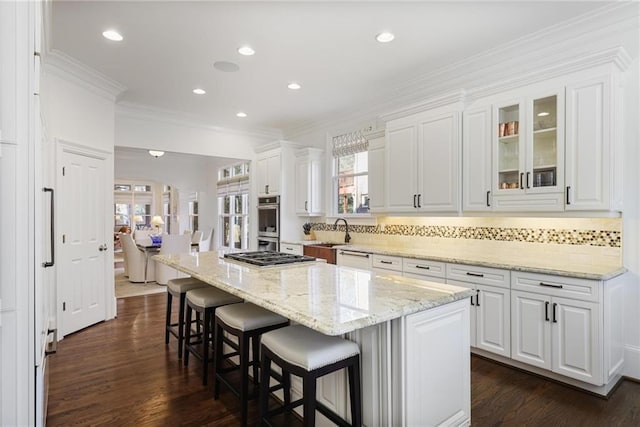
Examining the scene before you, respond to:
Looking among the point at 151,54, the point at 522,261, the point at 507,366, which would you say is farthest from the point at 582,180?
the point at 151,54

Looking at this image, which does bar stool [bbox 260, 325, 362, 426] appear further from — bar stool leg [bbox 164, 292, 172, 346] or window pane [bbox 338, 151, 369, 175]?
window pane [bbox 338, 151, 369, 175]

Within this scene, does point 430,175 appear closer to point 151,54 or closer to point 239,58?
point 239,58

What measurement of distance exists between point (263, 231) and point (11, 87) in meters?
4.84

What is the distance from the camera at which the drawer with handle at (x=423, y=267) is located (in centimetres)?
336

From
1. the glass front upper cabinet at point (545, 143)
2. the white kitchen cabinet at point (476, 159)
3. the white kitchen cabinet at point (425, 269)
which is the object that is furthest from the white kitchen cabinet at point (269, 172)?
the glass front upper cabinet at point (545, 143)

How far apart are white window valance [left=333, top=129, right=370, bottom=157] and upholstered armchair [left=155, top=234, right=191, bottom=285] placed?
3.26m

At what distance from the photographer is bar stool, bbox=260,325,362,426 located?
1632 millimetres

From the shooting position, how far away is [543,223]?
3.19m

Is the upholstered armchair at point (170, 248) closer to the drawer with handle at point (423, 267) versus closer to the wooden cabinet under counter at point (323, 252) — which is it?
the wooden cabinet under counter at point (323, 252)

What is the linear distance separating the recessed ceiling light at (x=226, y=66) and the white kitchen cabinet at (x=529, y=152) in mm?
2634

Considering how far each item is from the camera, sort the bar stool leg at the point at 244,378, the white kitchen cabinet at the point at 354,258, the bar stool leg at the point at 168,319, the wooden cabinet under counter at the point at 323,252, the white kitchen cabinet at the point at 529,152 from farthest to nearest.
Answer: the wooden cabinet under counter at the point at 323,252
the white kitchen cabinet at the point at 354,258
the bar stool leg at the point at 168,319
the white kitchen cabinet at the point at 529,152
the bar stool leg at the point at 244,378

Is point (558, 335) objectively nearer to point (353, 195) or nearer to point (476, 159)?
point (476, 159)

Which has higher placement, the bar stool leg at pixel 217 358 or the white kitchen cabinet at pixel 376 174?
the white kitchen cabinet at pixel 376 174

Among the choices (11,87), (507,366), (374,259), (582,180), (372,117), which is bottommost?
(507,366)
